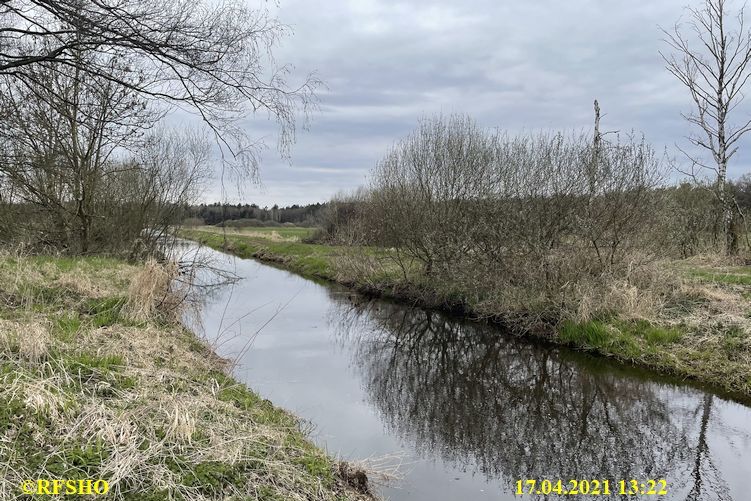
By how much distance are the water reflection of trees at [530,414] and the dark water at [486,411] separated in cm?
2

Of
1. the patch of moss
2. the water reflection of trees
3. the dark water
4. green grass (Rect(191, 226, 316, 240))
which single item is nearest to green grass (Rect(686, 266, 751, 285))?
the dark water

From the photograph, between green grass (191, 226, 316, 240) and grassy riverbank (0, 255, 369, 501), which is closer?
grassy riverbank (0, 255, 369, 501)

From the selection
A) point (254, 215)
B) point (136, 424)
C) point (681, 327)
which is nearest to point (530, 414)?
point (681, 327)

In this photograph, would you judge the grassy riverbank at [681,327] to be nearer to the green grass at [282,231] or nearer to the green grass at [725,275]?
A: the green grass at [725,275]

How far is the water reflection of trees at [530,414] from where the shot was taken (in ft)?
18.6

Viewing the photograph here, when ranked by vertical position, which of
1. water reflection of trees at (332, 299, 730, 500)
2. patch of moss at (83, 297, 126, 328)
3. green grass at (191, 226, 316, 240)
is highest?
green grass at (191, 226, 316, 240)

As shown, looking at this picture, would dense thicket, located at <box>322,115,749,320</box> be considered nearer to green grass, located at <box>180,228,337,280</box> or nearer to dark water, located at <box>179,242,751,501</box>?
dark water, located at <box>179,242,751,501</box>

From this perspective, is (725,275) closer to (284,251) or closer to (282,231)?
(284,251)

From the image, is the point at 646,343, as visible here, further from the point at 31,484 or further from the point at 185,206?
the point at 185,206

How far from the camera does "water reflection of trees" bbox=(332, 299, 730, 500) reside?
5.68 metres

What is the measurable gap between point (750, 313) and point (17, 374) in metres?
11.3

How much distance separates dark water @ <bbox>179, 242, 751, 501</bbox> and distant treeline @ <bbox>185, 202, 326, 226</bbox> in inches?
294

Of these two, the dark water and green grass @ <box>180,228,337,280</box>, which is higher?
green grass @ <box>180,228,337,280</box>

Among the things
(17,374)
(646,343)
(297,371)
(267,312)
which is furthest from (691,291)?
(17,374)
